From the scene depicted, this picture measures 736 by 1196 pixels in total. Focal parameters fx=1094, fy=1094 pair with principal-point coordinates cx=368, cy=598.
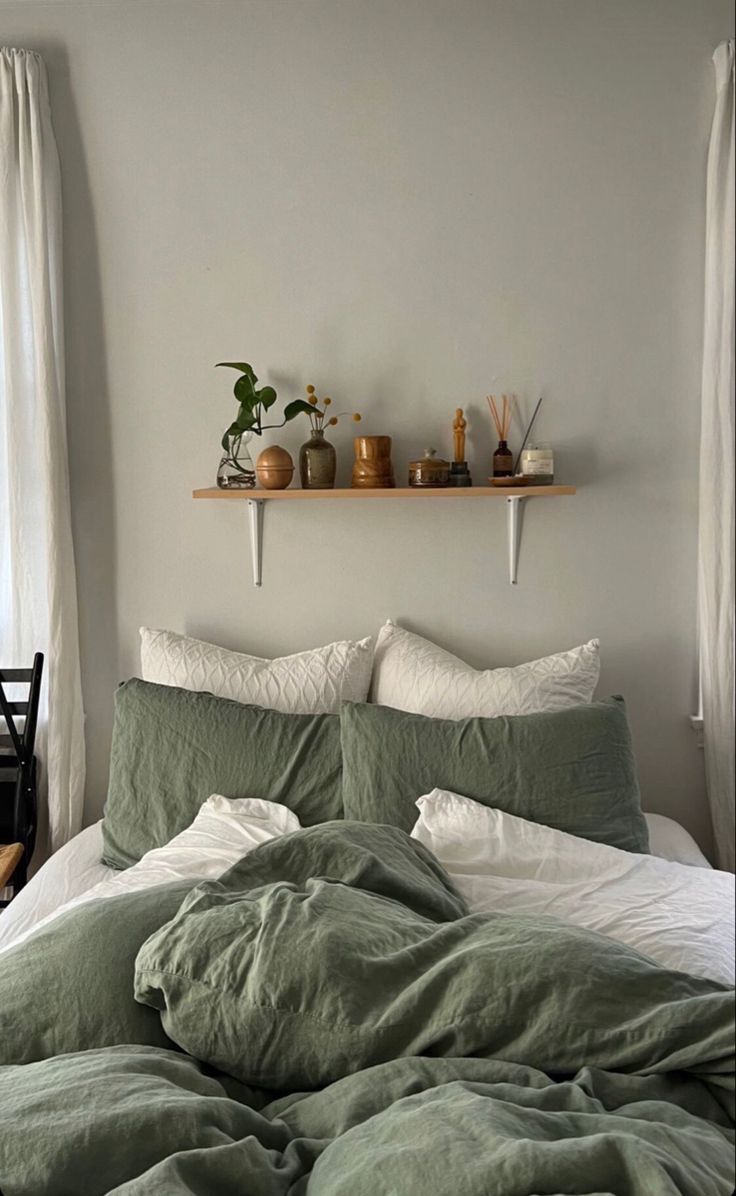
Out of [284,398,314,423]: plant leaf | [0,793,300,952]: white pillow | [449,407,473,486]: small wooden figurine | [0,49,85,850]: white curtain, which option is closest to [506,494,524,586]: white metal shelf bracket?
[449,407,473,486]: small wooden figurine

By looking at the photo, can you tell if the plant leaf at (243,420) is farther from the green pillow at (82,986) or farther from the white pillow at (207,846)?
the green pillow at (82,986)

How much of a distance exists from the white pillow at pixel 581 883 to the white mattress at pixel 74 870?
0.93 feet

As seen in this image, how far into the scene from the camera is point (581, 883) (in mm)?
1685

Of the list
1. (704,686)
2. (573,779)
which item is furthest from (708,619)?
(573,779)

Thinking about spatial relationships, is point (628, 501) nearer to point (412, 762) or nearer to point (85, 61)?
point (412, 762)

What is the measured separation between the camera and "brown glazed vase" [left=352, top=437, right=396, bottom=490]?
2.21 metres

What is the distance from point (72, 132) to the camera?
228cm

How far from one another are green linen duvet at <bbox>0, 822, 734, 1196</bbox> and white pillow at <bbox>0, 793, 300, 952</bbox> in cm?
49

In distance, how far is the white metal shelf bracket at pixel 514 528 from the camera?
2270mm

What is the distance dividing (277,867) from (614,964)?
1.50 feet

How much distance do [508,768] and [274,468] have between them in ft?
2.51

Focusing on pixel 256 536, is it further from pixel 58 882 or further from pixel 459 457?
pixel 58 882

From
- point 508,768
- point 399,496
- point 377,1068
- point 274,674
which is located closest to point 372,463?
point 399,496

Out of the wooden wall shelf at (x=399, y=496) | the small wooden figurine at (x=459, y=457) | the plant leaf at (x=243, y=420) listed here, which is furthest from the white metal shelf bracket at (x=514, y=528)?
→ the plant leaf at (x=243, y=420)
